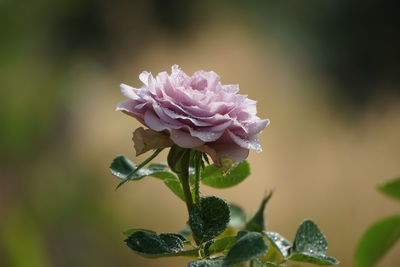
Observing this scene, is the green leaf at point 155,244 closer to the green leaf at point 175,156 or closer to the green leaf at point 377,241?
the green leaf at point 175,156

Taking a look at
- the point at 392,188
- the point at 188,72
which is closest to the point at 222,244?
the point at 392,188

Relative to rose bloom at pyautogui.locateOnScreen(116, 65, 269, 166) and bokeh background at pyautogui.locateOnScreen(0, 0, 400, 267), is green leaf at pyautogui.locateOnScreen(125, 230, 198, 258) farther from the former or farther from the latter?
bokeh background at pyautogui.locateOnScreen(0, 0, 400, 267)

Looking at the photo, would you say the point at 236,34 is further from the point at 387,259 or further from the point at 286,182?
the point at 387,259

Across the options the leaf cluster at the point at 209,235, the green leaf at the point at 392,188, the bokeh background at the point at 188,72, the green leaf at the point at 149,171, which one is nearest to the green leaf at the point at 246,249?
the leaf cluster at the point at 209,235

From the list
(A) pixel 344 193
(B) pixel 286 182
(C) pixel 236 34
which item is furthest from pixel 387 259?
(C) pixel 236 34

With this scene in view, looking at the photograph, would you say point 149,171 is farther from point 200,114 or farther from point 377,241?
point 377,241
